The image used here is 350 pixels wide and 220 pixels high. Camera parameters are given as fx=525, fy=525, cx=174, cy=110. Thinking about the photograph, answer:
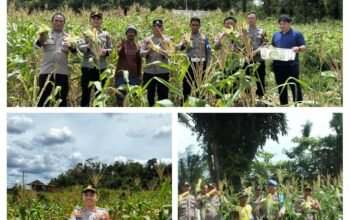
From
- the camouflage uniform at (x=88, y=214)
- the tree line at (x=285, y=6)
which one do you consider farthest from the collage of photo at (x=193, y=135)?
the tree line at (x=285, y=6)

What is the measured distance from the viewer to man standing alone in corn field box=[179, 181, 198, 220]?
3.97 metres

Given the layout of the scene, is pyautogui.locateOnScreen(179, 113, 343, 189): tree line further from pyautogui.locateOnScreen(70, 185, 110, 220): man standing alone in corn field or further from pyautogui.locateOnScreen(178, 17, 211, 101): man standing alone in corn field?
pyautogui.locateOnScreen(178, 17, 211, 101): man standing alone in corn field

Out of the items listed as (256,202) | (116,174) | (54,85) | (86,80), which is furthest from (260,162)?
(54,85)

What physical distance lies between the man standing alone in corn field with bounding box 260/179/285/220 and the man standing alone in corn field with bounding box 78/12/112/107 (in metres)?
1.83

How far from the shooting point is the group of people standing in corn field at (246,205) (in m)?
4.02

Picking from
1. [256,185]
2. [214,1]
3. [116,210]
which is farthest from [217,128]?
[214,1]

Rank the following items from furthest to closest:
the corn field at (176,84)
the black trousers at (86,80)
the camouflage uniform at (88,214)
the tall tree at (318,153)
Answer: the black trousers at (86,80) → the corn field at (176,84) → the tall tree at (318,153) → the camouflage uniform at (88,214)

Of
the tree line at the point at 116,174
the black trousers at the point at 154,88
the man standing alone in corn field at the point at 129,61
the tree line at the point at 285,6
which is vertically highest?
the tree line at the point at 285,6

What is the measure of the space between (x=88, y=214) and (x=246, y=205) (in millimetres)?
1236

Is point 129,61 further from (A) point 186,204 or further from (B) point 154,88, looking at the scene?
(A) point 186,204

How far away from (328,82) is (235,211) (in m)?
1.96

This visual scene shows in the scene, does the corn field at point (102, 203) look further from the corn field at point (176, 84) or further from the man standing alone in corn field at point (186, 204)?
the corn field at point (176, 84)

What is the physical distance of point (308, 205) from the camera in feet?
14.0

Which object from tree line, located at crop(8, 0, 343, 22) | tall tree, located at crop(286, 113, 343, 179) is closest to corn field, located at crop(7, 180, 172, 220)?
tall tree, located at crop(286, 113, 343, 179)
